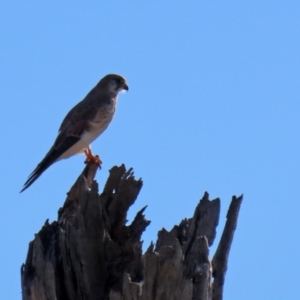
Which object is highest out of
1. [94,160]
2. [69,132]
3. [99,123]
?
[99,123]

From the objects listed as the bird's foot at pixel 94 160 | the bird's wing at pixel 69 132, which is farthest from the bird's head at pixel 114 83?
the bird's foot at pixel 94 160

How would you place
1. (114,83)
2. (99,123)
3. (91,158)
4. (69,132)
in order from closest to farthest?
(91,158)
(69,132)
(99,123)
(114,83)

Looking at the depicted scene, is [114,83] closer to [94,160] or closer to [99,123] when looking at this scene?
[99,123]

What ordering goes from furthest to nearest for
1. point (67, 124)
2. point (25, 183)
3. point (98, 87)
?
point (98, 87)
point (67, 124)
point (25, 183)

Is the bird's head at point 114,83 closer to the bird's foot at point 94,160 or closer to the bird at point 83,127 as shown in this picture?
the bird at point 83,127

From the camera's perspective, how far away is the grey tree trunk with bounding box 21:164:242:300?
6.02m

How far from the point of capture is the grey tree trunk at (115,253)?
19.7 feet

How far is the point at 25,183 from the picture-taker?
9.09 m

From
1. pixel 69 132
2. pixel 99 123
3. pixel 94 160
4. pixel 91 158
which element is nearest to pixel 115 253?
pixel 94 160

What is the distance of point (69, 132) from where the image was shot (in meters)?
9.91

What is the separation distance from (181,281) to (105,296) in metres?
0.75

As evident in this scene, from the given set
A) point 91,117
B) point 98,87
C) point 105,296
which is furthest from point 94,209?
point 98,87

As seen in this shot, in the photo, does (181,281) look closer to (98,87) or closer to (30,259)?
(30,259)

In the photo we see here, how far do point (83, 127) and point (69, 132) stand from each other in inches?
7.4
